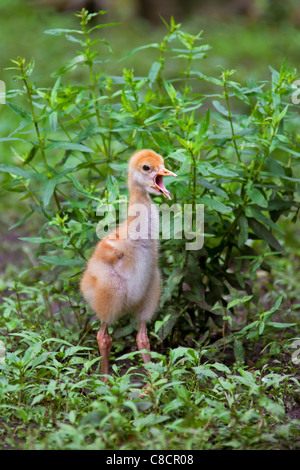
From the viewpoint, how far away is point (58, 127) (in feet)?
13.0

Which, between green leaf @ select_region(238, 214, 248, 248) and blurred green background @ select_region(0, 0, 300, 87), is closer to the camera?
green leaf @ select_region(238, 214, 248, 248)

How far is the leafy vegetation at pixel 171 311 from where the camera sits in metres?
2.89

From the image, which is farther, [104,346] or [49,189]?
[49,189]

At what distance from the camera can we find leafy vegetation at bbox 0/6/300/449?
114 inches

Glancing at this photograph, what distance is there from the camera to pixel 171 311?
12.7 feet

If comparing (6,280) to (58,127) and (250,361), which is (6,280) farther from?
(250,361)

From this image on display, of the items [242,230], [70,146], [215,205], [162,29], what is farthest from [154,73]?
[162,29]

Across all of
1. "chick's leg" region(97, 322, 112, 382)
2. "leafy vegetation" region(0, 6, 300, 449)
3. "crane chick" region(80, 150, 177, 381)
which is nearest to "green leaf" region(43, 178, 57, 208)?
"leafy vegetation" region(0, 6, 300, 449)

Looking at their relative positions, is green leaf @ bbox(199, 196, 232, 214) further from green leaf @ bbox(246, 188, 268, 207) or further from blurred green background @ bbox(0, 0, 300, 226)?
blurred green background @ bbox(0, 0, 300, 226)

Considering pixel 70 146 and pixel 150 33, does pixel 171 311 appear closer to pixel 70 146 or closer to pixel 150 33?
pixel 70 146

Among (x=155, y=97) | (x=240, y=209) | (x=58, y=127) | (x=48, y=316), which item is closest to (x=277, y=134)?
(x=240, y=209)

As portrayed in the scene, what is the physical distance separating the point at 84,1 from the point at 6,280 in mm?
10260

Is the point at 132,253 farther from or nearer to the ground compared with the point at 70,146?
nearer to the ground

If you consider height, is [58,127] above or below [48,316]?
above
